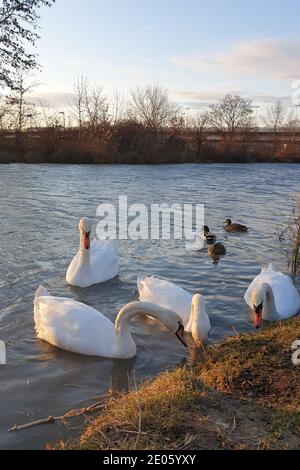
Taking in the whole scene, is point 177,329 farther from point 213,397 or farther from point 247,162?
point 247,162

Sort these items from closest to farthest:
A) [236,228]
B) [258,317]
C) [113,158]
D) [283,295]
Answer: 1. [258,317]
2. [283,295]
3. [236,228]
4. [113,158]

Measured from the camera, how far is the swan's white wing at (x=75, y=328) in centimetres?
629

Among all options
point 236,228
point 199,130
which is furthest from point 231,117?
point 236,228

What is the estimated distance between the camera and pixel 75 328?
6422 mm

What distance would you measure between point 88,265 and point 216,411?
553cm

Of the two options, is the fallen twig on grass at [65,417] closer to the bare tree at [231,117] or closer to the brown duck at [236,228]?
the brown duck at [236,228]

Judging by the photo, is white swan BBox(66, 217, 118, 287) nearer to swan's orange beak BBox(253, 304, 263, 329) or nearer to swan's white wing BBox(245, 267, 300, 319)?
swan's white wing BBox(245, 267, 300, 319)

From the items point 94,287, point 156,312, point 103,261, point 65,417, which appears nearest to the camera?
point 65,417

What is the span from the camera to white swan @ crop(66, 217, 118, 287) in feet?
30.1

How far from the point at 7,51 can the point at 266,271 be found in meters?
9.66

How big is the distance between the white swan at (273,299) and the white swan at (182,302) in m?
0.68

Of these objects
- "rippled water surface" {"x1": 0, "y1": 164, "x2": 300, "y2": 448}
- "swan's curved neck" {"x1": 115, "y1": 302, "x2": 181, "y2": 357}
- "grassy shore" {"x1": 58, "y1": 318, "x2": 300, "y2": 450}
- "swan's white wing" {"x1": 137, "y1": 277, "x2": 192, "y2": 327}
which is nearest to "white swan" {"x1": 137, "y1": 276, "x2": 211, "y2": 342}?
"swan's white wing" {"x1": 137, "y1": 277, "x2": 192, "y2": 327}

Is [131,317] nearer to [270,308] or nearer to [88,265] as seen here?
[270,308]

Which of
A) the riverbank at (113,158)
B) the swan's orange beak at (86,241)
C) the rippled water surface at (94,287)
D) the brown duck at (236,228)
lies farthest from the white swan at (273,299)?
the riverbank at (113,158)
